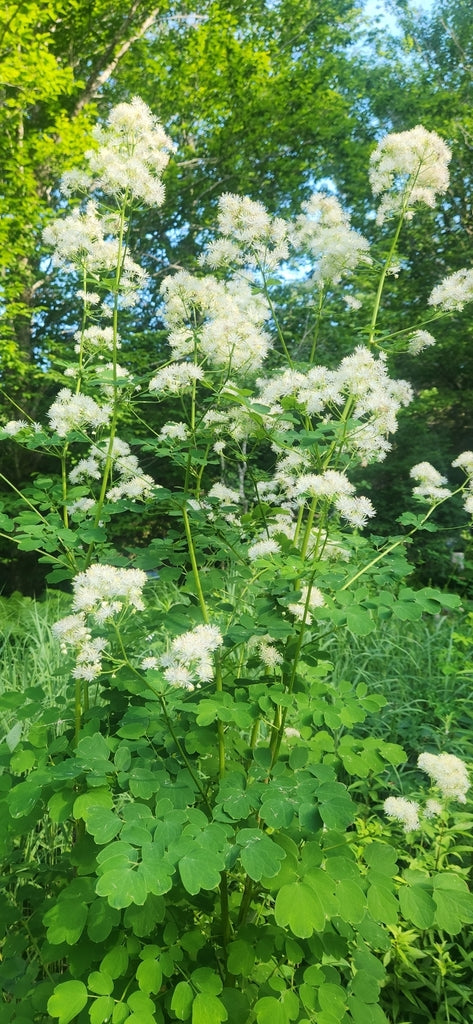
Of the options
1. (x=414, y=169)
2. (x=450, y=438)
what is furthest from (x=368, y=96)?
(x=414, y=169)

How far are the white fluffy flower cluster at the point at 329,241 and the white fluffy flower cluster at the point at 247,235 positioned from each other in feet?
0.26

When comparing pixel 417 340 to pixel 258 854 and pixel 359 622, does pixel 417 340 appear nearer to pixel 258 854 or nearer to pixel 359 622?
pixel 359 622

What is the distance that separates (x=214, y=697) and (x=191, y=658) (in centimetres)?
20

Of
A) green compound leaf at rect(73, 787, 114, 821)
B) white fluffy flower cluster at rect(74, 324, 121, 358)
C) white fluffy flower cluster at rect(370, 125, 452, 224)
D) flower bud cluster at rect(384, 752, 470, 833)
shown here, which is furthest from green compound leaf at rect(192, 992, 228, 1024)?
white fluffy flower cluster at rect(370, 125, 452, 224)

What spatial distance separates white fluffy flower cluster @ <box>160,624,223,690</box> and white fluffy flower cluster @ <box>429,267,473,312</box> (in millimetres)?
1149

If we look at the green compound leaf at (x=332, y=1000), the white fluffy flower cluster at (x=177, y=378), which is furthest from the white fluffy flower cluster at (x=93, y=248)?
the green compound leaf at (x=332, y=1000)

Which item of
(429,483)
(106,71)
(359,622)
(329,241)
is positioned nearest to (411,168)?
(329,241)

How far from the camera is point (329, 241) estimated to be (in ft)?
5.56

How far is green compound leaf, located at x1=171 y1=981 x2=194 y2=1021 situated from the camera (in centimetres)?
105

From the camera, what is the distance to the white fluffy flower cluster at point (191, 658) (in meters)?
1.11

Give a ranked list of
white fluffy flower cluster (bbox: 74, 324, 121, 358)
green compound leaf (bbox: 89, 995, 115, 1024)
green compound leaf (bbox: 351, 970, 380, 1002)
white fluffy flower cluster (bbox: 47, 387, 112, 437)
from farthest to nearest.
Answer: white fluffy flower cluster (bbox: 74, 324, 121, 358), white fluffy flower cluster (bbox: 47, 387, 112, 437), green compound leaf (bbox: 351, 970, 380, 1002), green compound leaf (bbox: 89, 995, 115, 1024)

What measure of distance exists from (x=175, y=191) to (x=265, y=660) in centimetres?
873

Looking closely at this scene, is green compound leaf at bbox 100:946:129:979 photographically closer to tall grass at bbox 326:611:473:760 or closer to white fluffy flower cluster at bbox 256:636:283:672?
white fluffy flower cluster at bbox 256:636:283:672

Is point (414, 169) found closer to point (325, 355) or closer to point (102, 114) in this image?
point (325, 355)
